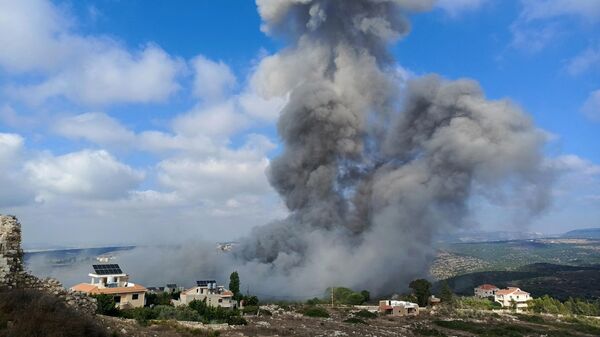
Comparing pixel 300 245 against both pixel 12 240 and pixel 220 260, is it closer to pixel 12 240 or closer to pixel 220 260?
pixel 220 260

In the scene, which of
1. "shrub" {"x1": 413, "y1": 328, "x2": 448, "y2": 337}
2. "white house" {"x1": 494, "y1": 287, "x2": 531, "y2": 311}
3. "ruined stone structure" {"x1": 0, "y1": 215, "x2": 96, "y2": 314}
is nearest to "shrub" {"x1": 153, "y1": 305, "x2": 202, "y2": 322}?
"ruined stone structure" {"x1": 0, "y1": 215, "x2": 96, "y2": 314}

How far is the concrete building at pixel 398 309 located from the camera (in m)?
44.3

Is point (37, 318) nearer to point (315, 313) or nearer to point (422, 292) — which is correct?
point (315, 313)

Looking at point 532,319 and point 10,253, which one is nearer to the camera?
point 10,253

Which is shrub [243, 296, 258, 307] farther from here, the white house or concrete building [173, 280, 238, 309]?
the white house

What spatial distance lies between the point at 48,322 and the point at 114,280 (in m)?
29.1

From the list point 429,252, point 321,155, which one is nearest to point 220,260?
point 321,155

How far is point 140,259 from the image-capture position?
82.6 metres

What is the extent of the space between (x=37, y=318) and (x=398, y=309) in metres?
39.6

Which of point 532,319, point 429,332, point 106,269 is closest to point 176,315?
point 106,269

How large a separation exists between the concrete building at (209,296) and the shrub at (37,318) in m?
27.8

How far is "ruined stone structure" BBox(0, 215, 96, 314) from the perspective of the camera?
12.3 m

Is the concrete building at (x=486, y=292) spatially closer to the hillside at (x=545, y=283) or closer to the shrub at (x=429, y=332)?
the hillside at (x=545, y=283)

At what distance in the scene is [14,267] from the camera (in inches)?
499
